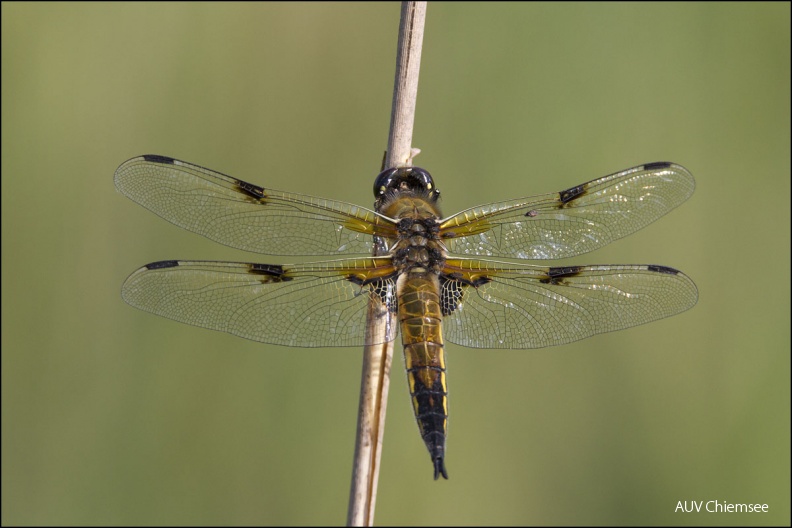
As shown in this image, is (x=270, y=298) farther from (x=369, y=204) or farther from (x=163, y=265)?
(x=369, y=204)

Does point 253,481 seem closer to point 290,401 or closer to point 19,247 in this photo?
point 290,401

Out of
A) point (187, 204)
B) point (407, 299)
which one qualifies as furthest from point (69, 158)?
point (407, 299)

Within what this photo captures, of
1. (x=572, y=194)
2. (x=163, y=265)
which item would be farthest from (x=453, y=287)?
(x=163, y=265)

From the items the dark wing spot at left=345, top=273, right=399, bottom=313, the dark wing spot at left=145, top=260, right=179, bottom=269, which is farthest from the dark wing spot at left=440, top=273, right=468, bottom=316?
the dark wing spot at left=145, top=260, right=179, bottom=269

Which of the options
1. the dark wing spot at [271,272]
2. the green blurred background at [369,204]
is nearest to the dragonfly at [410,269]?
the dark wing spot at [271,272]

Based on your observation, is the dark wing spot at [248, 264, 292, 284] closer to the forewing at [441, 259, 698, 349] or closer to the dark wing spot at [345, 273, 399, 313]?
the dark wing spot at [345, 273, 399, 313]

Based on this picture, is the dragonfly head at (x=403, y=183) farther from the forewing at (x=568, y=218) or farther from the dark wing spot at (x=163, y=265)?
the dark wing spot at (x=163, y=265)
